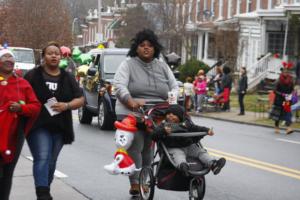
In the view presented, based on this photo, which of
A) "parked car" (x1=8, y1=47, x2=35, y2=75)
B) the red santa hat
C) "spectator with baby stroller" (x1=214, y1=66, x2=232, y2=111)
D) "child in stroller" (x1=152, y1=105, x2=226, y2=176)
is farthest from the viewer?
"parked car" (x1=8, y1=47, x2=35, y2=75)

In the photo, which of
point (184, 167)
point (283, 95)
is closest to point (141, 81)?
point (184, 167)

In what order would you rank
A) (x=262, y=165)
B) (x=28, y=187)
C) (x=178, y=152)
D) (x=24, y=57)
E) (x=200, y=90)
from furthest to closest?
(x=24, y=57) → (x=200, y=90) → (x=262, y=165) → (x=28, y=187) → (x=178, y=152)

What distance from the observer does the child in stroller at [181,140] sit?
6.72 m

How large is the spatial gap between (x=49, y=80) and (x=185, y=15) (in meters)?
38.8

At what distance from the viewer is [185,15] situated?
45.2m

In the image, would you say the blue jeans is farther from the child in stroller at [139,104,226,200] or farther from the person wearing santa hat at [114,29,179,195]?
the child in stroller at [139,104,226,200]

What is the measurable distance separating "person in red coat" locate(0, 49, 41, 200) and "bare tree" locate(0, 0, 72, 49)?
146ft

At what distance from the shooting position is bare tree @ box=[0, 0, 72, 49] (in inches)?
1982

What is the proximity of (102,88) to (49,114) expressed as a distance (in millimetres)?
9379

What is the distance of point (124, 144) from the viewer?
23.3 ft

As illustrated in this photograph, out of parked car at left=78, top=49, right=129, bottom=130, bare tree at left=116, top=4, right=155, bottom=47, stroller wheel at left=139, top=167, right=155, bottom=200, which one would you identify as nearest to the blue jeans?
stroller wheel at left=139, top=167, right=155, bottom=200

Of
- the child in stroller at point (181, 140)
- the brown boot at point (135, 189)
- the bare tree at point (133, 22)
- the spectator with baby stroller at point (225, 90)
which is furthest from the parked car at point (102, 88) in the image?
the bare tree at point (133, 22)

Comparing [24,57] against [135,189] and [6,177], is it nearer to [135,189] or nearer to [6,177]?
[135,189]

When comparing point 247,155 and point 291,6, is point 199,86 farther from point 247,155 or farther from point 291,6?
point 247,155
